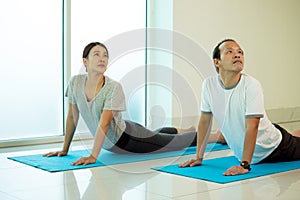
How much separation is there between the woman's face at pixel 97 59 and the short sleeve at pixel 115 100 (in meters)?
0.15

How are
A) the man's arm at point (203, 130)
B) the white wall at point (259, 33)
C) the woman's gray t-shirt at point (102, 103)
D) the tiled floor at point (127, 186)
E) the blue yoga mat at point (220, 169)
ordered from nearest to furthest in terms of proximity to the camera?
the tiled floor at point (127, 186), the blue yoga mat at point (220, 169), the man's arm at point (203, 130), the woman's gray t-shirt at point (102, 103), the white wall at point (259, 33)

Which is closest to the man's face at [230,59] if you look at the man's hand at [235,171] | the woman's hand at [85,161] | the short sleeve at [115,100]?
the man's hand at [235,171]

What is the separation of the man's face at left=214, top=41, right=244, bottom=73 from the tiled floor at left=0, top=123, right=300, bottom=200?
0.64m

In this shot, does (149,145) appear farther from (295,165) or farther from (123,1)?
(123,1)

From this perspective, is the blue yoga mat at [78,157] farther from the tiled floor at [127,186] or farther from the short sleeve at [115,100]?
the short sleeve at [115,100]

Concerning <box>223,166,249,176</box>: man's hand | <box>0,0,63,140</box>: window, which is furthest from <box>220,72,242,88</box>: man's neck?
<box>0,0,63,140</box>: window

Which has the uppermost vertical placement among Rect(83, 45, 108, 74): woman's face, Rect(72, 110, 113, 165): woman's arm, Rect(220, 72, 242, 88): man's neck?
Rect(83, 45, 108, 74): woman's face

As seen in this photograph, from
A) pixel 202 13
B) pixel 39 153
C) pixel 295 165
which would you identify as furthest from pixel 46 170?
pixel 202 13

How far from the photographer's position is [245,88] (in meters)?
2.97

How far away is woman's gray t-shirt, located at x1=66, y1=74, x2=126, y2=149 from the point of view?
3.26 m

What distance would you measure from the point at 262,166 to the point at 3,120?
230cm

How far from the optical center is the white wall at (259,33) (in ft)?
17.5

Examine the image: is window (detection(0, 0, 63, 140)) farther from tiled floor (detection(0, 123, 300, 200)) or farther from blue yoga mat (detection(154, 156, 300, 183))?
blue yoga mat (detection(154, 156, 300, 183))

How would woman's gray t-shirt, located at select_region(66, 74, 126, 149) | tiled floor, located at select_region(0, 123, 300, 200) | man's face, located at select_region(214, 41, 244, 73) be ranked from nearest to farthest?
tiled floor, located at select_region(0, 123, 300, 200) → man's face, located at select_region(214, 41, 244, 73) → woman's gray t-shirt, located at select_region(66, 74, 126, 149)
